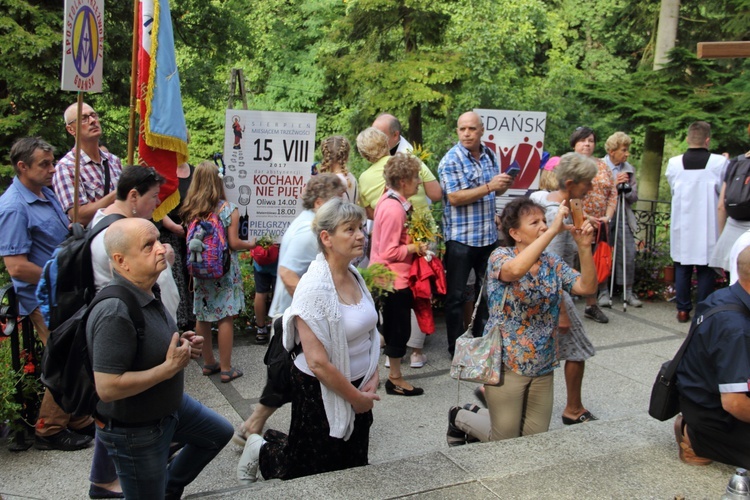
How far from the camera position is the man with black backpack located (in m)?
4.63

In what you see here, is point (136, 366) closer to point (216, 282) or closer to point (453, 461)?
point (453, 461)

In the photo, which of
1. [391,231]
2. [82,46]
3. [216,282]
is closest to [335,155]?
[391,231]

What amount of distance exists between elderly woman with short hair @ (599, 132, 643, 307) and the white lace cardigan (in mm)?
5715

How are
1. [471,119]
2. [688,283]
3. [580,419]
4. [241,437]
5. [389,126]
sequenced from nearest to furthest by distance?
[241,437], [580,419], [471,119], [389,126], [688,283]

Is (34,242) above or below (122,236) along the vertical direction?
below

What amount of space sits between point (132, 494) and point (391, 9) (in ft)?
49.5

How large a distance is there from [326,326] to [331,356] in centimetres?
16

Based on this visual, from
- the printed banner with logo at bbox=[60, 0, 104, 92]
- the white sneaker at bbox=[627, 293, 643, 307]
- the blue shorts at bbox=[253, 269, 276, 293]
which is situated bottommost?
the white sneaker at bbox=[627, 293, 643, 307]

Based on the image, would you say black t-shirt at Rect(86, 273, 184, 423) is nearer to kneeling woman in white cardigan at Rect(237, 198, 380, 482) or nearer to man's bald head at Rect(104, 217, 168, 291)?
man's bald head at Rect(104, 217, 168, 291)

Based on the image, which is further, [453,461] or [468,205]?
[468,205]

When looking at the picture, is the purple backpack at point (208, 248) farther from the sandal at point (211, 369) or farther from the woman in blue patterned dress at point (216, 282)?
the sandal at point (211, 369)

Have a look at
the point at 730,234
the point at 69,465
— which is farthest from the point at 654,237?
the point at 69,465

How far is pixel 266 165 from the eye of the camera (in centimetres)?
704

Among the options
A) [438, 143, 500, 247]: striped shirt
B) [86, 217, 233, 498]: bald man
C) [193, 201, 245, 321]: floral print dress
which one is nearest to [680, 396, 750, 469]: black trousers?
[86, 217, 233, 498]: bald man
